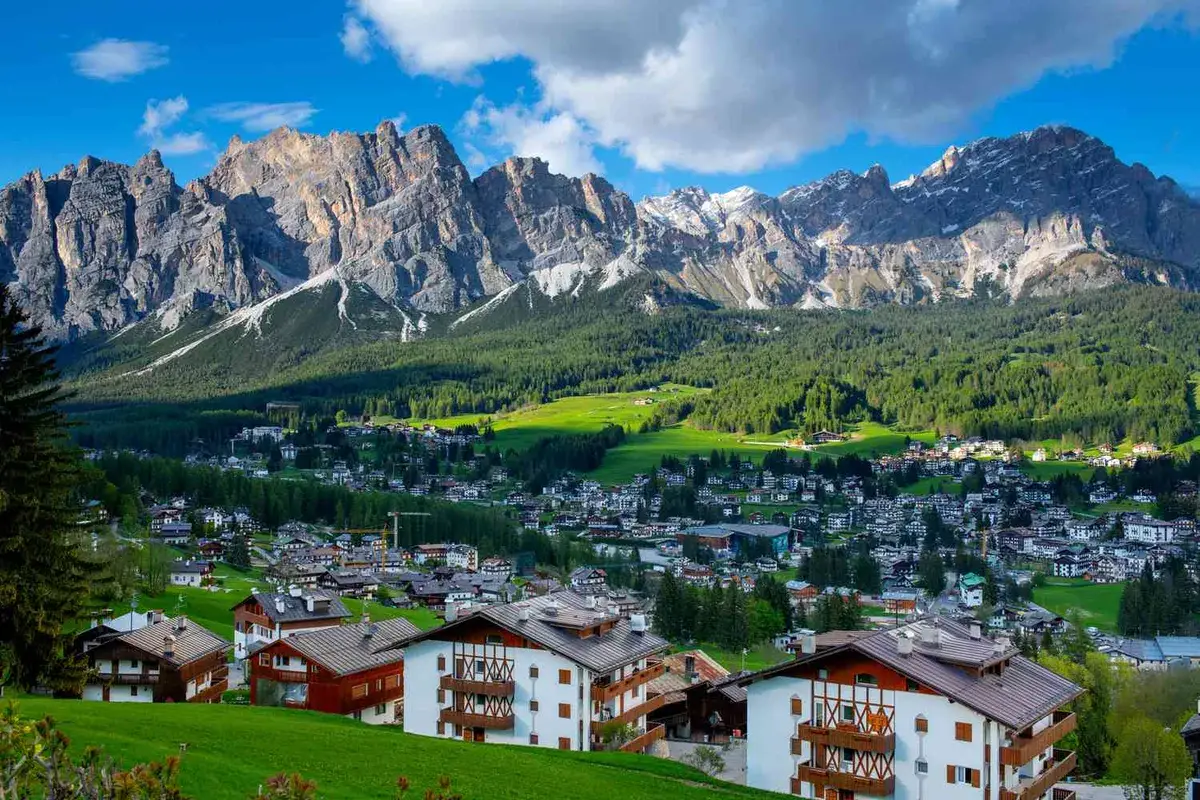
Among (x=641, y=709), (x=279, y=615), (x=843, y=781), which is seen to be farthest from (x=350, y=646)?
(x=843, y=781)

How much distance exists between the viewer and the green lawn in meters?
112

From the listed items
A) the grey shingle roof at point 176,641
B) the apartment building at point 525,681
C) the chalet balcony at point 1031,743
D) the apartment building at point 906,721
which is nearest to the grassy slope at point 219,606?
the grey shingle roof at point 176,641

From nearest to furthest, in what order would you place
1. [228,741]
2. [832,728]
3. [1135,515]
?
[228,741] → [832,728] → [1135,515]

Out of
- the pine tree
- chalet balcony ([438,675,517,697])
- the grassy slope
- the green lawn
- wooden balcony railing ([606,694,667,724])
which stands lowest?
the green lawn

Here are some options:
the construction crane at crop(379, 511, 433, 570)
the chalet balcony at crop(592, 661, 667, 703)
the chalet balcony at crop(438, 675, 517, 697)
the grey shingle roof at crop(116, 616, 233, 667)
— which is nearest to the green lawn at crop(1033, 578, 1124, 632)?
the chalet balcony at crop(592, 661, 667, 703)

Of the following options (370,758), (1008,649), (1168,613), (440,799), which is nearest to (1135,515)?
(1168,613)

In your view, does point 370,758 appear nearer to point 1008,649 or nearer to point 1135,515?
point 1008,649

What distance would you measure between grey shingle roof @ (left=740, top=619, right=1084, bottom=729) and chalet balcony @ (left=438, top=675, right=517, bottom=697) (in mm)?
10433

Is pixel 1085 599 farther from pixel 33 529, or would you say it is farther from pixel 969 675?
pixel 33 529

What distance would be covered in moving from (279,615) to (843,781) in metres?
39.7

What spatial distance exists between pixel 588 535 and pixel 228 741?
451ft

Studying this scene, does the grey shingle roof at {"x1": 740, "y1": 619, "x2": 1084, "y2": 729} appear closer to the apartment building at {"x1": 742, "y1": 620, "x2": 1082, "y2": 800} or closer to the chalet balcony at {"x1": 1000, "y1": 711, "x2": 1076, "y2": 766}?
the apartment building at {"x1": 742, "y1": 620, "x2": 1082, "y2": 800}

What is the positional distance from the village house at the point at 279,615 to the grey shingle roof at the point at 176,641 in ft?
28.3

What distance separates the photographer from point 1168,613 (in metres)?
105
